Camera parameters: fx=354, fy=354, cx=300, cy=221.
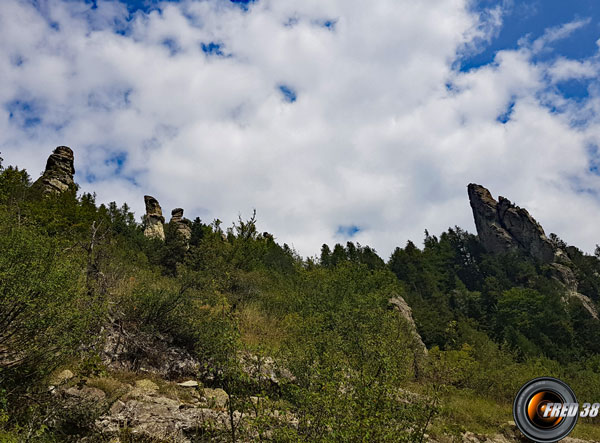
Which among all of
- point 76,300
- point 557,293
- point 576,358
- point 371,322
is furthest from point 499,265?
point 76,300

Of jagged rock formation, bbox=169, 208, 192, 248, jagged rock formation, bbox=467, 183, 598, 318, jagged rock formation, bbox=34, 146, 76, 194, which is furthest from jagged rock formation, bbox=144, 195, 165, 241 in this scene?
jagged rock formation, bbox=467, 183, 598, 318

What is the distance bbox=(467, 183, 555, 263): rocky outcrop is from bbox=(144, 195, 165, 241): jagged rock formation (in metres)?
67.8

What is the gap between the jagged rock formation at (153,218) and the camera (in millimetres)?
42953

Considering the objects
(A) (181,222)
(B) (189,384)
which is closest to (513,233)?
(A) (181,222)

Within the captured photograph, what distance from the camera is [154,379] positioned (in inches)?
A: 358

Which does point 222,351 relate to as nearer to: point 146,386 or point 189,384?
point 146,386

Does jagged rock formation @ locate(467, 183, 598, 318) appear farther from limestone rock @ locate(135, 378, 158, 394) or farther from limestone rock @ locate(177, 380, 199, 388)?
limestone rock @ locate(135, 378, 158, 394)

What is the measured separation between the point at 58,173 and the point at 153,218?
14.6 m

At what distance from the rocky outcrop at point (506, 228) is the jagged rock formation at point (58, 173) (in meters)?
77.6

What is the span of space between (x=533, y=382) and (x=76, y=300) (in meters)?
8.62

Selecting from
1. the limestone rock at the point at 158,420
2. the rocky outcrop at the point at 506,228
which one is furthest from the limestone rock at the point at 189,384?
the rocky outcrop at the point at 506,228

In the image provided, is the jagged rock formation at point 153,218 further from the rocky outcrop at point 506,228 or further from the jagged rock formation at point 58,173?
the rocky outcrop at point 506,228

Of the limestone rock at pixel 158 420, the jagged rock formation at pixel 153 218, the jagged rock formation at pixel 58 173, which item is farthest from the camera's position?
the jagged rock formation at pixel 153 218

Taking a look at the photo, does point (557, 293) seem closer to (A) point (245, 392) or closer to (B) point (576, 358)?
(B) point (576, 358)
